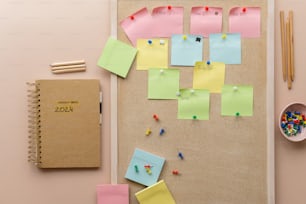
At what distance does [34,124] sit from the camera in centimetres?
123

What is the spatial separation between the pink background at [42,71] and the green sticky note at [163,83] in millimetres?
148

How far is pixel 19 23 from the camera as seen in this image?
4.09 ft

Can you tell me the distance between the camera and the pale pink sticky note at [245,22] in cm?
124

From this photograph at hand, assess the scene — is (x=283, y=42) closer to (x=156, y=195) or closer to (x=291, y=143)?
(x=291, y=143)

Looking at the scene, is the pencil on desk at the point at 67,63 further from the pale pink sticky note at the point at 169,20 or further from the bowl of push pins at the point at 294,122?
the bowl of push pins at the point at 294,122

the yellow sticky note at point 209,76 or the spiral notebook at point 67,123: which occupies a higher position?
the yellow sticky note at point 209,76

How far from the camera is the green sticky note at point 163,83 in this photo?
1233 millimetres

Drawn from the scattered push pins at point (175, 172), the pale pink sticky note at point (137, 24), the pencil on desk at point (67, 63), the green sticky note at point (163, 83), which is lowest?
the scattered push pins at point (175, 172)

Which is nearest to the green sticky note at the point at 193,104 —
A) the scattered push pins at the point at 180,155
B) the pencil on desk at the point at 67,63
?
the scattered push pins at the point at 180,155

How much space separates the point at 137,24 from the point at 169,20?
108mm

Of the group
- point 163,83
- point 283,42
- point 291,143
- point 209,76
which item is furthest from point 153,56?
point 291,143

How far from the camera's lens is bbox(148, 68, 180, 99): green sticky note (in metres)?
1.23

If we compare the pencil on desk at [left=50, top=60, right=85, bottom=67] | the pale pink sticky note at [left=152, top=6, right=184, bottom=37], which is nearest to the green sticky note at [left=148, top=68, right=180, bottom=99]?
the pale pink sticky note at [left=152, top=6, right=184, bottom=37]

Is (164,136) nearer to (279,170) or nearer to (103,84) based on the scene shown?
(103,84)
